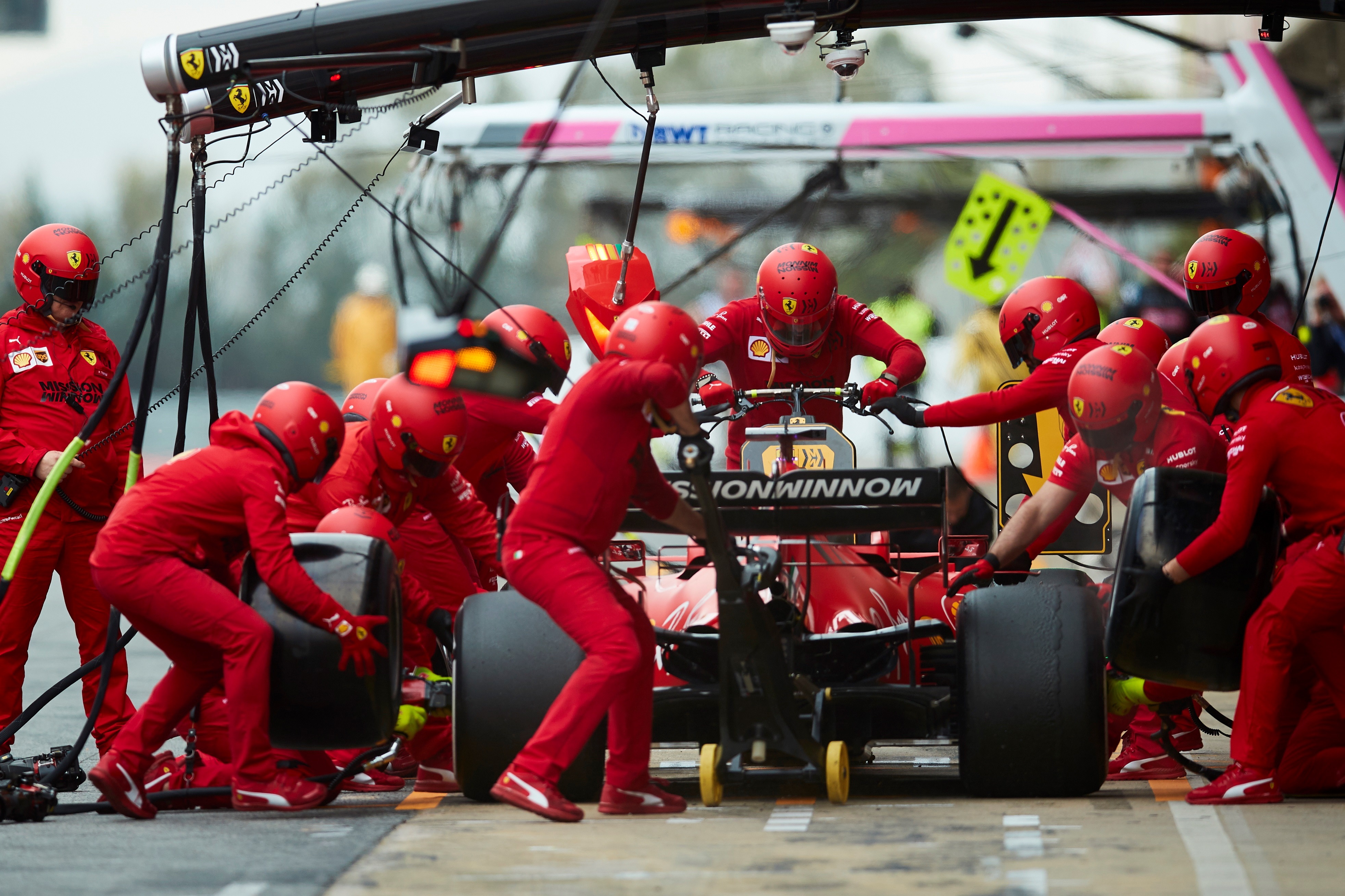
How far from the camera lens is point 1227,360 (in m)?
6.52

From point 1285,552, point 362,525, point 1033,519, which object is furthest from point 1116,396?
point 362,525

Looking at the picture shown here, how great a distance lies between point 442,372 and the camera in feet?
18.7

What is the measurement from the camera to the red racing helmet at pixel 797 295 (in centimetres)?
800

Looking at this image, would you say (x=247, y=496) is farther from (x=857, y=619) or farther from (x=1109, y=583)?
(x=1109, y=583)

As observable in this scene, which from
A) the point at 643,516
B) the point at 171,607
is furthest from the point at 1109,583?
the point at 171,607

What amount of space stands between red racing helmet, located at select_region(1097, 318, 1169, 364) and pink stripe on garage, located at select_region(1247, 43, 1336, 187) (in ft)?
17.7

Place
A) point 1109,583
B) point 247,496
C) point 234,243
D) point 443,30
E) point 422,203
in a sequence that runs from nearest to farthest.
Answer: point 247,496 → point 443,30 → point 1109,583 → point 422,203 → point 234,243

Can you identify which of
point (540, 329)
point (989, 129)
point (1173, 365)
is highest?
point (989, 129)

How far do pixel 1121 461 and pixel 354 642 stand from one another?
3.19m

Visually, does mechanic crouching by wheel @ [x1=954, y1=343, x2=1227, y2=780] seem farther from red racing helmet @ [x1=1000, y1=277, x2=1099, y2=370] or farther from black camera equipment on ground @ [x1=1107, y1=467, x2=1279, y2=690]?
red racing helmet @ [x1=1000, y1=277, x2=1099, y2=370]

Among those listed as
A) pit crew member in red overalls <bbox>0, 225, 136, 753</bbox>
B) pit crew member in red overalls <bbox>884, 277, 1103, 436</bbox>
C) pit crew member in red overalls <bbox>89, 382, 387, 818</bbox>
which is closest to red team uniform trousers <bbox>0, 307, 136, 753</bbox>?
pit crew member in red overalls <bbox>0, 225, 136, 753</bbox>

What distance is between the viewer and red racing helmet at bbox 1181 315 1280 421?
6.48m

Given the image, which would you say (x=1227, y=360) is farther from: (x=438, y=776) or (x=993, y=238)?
(x=993, y=238)

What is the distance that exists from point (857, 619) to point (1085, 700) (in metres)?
0.95
